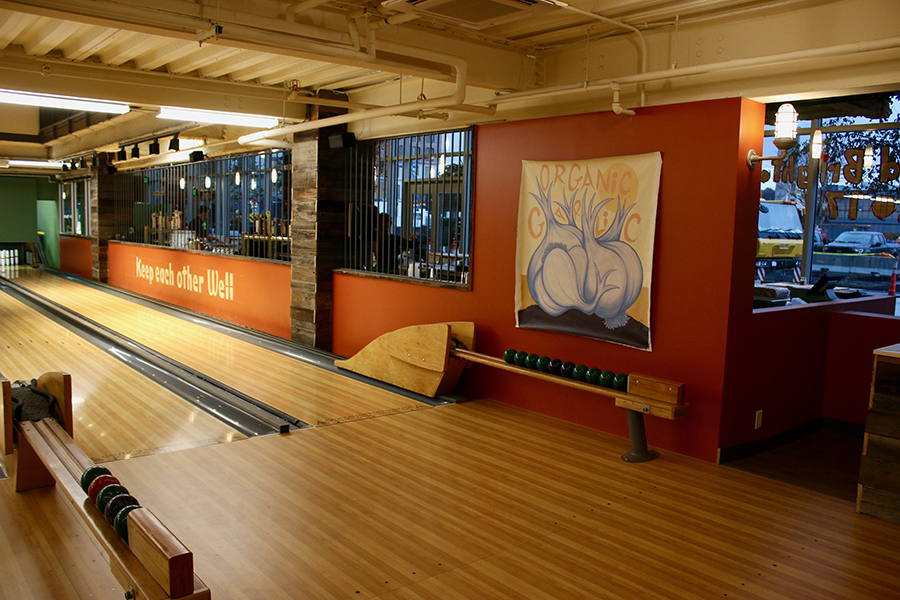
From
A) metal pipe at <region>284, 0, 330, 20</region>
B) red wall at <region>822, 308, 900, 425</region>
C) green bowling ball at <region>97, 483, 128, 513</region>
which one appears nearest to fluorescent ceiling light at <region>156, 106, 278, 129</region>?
metal pipe at <region>284, 0, 330, 20</region>

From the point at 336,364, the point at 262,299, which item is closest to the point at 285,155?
the point at 262,299

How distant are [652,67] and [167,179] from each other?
9847 millimetres

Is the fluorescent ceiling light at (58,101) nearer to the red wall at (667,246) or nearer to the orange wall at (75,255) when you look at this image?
the red wall at (667,246)

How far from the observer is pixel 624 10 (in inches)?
158

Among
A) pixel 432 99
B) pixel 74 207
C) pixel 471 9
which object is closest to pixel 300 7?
pixel 471 9

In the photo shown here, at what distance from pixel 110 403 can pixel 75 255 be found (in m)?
12.7

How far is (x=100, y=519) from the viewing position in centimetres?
246

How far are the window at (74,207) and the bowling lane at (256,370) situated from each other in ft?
19.3

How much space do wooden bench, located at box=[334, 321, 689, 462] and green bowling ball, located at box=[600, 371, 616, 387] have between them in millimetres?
49

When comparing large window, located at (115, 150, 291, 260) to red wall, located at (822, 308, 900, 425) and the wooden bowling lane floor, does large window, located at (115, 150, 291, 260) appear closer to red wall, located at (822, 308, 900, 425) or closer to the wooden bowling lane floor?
the wooden bowling lane floor

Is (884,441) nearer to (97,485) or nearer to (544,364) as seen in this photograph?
(544,364)

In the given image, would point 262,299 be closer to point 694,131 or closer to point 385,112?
point 385,112

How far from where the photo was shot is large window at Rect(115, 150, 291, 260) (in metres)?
8.64

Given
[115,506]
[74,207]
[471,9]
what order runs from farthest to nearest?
[74,207], [471,9], [115,506]
